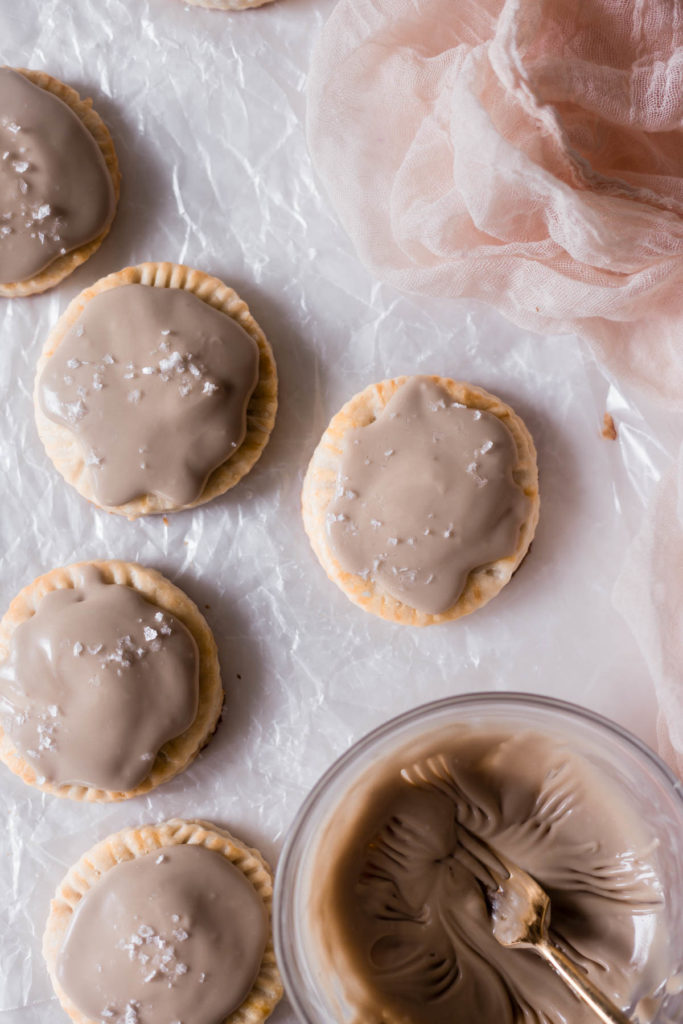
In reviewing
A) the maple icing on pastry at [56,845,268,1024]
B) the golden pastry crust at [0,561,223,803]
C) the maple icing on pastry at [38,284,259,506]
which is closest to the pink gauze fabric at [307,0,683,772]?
the maple icing on pastry at [38,284,259,506]

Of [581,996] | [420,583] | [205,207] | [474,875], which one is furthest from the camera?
[205,207]

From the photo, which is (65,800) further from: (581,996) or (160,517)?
(581,996)

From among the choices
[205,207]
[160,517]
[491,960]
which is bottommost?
[491,960]

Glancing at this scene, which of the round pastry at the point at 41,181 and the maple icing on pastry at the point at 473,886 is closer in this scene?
the maple icing on pastry at the point at 473,886

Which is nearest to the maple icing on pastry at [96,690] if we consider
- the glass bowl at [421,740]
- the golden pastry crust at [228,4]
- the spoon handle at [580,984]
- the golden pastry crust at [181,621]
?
the golden pastry crust at [181,621]

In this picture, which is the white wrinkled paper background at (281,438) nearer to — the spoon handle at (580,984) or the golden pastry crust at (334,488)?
the golden pastry crust at (334,488)

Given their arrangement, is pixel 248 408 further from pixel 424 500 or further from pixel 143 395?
pixel 424 500

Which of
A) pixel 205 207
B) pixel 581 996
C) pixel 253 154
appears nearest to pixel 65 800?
pixel 581 996
